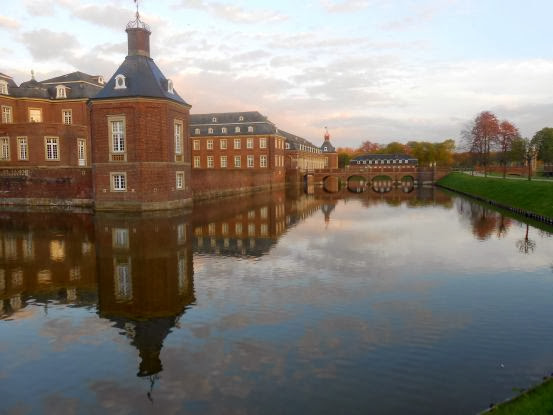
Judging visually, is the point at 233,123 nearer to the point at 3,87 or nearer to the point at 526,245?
the point at 3,87

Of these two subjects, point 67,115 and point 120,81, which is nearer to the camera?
point 120,81

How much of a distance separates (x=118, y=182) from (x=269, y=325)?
25.7 meters

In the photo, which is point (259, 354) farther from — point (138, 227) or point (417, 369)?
point (138, 227)

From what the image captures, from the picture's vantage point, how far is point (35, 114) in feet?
156

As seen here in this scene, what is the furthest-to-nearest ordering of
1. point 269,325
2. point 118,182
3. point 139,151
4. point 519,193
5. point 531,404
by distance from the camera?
point 519,193 < point 118,182 < point 139,151 < point 269,325 < point 531,404

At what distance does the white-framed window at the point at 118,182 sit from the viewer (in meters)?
32.3

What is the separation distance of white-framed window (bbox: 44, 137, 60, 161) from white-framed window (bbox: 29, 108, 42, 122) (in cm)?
730

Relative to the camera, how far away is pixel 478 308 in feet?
37.0

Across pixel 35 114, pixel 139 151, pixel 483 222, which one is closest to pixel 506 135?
pixel 483 222

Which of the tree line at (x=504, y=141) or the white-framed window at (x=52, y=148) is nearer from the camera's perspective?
the white-framed window at (x=52, y=148)

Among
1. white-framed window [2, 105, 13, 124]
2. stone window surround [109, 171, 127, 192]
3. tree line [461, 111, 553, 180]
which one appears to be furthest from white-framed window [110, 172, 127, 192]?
tree line [461, 111, 553, 180]

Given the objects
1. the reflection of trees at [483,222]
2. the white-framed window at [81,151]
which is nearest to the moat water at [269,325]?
the reflection of trees at [483,222]

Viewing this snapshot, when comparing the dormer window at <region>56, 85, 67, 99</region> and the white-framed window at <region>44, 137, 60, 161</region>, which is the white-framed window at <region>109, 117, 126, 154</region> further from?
the dormer window at <region>56, 85, 67, 99</region>

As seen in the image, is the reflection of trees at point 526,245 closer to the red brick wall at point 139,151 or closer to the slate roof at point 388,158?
the red brick wall at point 139,151
